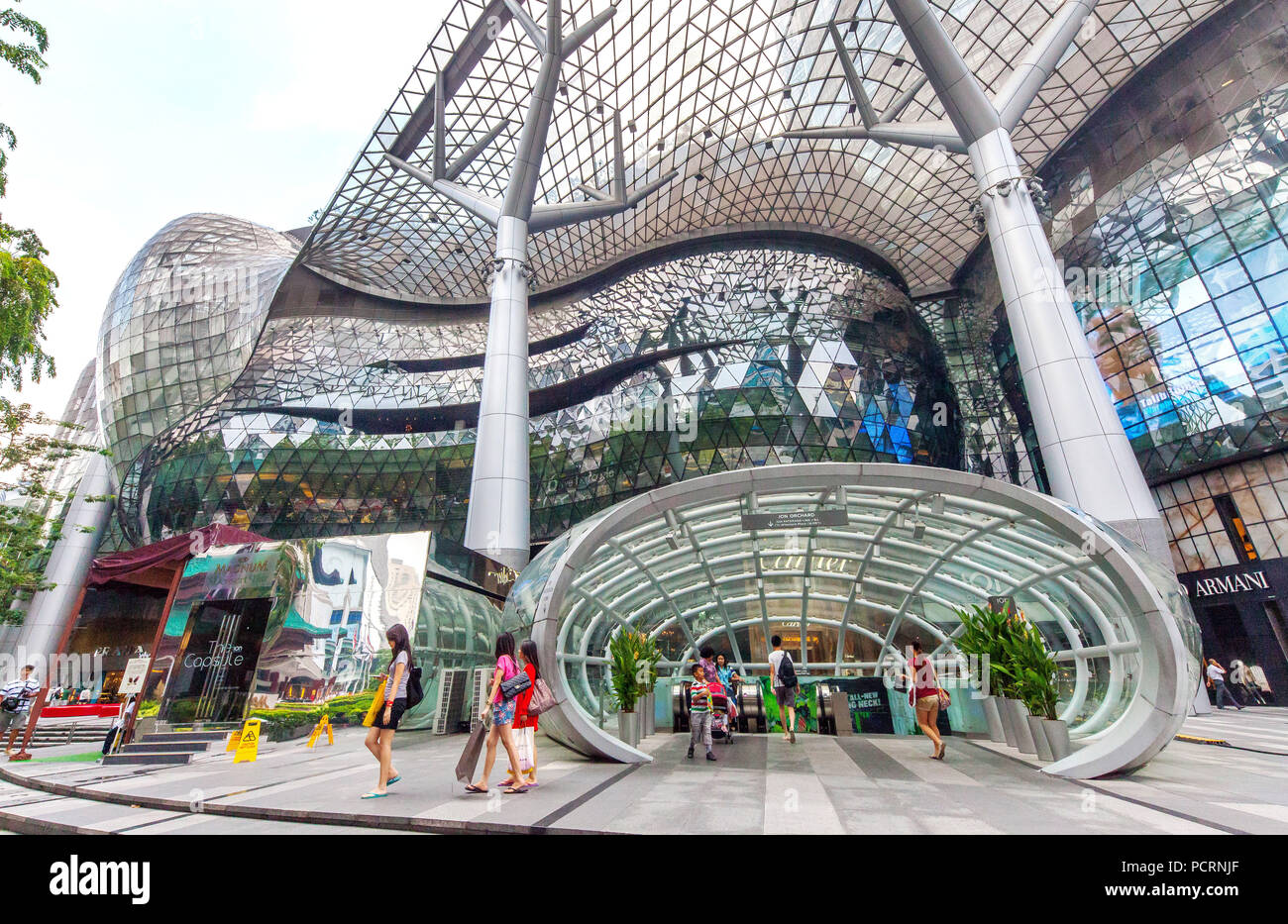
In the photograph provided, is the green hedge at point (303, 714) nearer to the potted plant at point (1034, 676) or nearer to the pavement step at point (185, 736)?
the pavement step at point (185, 736)

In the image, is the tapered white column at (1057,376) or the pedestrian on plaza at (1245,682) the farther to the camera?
the pedestrian on plaza at (1245,682)

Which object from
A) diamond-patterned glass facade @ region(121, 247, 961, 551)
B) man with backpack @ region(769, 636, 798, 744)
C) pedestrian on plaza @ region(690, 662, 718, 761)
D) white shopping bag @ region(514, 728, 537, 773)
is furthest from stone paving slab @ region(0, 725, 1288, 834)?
diamond-patterned glass facade @ region(121, 247, 961, 551)

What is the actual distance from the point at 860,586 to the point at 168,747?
14.7 m

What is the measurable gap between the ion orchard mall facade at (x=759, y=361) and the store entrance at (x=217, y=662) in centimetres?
13

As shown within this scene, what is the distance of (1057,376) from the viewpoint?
1767cm

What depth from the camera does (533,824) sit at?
4.36 meters

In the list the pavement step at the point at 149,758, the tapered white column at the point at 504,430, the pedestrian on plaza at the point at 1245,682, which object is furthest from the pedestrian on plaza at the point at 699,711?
the pedestrian on plaza at the point at 1245,682

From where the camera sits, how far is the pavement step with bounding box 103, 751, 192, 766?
10519 mm

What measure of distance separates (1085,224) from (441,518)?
39.5 meters

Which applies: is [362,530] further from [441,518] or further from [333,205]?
[333,205]

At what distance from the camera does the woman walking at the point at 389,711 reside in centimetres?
577
